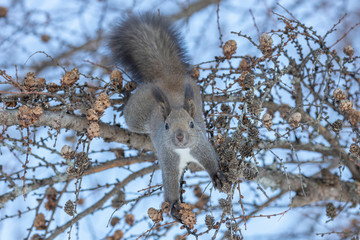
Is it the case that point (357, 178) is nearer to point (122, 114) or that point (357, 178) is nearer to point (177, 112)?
point (177, 112)

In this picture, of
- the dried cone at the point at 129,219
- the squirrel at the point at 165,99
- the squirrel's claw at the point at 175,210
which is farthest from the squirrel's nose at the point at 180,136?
the dried cone at the point at 129,219

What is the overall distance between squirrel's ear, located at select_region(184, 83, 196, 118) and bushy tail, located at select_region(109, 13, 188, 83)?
601 millimetres

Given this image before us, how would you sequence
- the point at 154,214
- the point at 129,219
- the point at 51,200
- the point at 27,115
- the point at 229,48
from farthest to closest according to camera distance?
the point at 129,219
the point at 51,200
the point at 229,48
the point at 154,214
the point at 27,115

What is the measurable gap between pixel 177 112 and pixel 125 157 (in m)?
0.58

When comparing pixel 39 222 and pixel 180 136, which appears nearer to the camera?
pixel 180 136

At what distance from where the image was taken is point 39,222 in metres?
2.49

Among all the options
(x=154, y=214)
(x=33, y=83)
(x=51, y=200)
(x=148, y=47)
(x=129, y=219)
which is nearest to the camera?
(x=154, y=214)

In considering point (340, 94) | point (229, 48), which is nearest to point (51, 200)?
point (229, 48)

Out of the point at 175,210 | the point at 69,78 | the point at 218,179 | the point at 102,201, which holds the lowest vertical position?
the point at 175,210

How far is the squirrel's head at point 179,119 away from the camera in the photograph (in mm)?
2459

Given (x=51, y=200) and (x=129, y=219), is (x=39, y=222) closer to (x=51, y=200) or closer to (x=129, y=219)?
(x=51, y=200)

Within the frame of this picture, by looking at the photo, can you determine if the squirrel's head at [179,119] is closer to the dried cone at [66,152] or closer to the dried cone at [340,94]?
the dried cone at [66,152]

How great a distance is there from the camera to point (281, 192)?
315 centimetres

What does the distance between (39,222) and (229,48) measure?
160 cm
